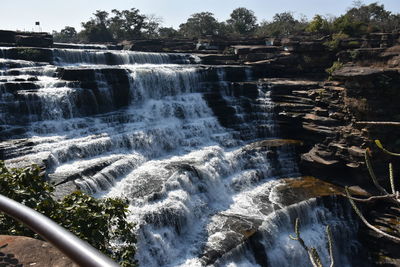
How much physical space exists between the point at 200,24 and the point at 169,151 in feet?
151

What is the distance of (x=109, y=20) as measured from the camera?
5228cm

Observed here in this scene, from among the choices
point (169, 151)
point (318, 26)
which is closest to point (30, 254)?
point (169, 151)

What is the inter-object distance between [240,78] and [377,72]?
936 centimetres

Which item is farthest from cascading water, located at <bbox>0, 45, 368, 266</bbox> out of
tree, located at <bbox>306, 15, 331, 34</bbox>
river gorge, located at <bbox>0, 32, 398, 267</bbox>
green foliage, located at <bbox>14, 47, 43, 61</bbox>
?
tree, located at <bbox>306, 15, 331, 34</bbox>

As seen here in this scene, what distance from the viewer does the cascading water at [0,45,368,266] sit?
9648mm

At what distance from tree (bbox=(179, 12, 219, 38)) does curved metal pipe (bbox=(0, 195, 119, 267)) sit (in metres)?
55.6

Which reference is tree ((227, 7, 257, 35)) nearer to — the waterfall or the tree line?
the tree line

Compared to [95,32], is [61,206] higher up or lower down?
lower down

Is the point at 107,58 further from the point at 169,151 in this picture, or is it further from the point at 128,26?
the point at 128,26

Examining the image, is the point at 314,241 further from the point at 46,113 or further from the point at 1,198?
the point at 46,113

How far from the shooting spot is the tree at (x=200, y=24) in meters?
54.8

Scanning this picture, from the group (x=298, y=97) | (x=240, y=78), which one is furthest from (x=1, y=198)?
(x=240, y=78)

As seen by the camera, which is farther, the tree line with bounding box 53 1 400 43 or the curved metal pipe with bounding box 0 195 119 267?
the tree line with bounding box 53 1 400 43

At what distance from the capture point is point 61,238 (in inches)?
42.4
